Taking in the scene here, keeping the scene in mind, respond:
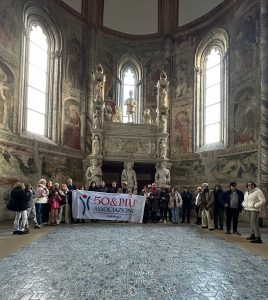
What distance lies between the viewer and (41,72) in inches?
711

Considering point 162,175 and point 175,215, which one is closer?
point 175,215

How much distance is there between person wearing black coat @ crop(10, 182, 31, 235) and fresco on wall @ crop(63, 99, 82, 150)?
8.83 m

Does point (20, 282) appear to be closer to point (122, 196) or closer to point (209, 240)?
point (209, 240)

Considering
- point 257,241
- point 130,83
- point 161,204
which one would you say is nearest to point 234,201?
point 257,241

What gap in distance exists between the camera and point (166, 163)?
17219mm

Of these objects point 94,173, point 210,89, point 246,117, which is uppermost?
point 210,89

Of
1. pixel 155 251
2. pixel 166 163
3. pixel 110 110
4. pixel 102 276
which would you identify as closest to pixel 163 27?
pixel 110 110

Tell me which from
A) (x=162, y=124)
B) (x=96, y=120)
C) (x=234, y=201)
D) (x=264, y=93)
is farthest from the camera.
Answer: (x=162, y=124)

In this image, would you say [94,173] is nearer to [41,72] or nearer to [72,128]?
[72,128]

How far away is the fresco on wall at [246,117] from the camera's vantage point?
1524 cm

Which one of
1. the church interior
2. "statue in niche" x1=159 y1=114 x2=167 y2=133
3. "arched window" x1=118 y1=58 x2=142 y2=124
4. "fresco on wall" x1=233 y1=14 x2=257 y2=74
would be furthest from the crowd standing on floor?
"arched window" x1=118 y1=58 x2=142 y2=124

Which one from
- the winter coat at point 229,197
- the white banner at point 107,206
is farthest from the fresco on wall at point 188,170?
the winter coat at point 229,197

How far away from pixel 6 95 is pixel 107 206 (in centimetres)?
682

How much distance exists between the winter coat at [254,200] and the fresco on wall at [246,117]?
6.60m
